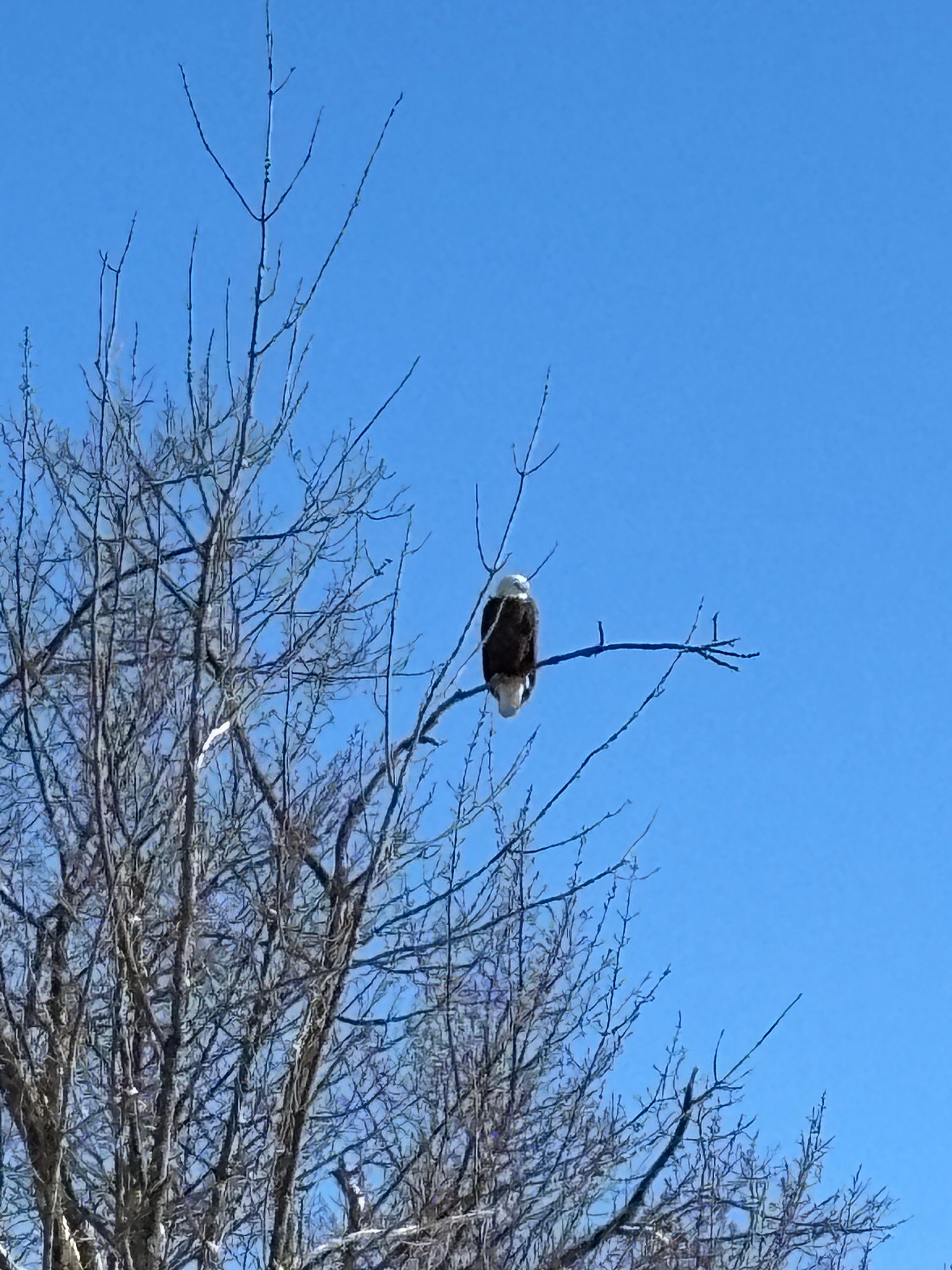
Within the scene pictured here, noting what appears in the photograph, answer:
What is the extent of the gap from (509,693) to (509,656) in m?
0.15

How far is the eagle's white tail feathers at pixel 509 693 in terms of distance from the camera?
776 centimetres

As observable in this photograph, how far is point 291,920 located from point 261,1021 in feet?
1.13

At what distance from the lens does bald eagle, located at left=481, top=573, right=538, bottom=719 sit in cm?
773

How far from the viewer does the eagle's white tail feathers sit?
25.5 feet

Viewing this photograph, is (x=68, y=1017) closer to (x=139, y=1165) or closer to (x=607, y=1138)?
(x=139, y=1165)

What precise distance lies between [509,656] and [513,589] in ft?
1.29

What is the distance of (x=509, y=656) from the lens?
25.5 ft

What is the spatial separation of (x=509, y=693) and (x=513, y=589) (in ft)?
1.70

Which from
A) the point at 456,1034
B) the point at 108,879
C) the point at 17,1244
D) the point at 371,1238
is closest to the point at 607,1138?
the point at 456,1034

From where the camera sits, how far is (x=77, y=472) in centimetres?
658

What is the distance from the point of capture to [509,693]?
7.78 m

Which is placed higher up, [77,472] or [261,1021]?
[77,472]

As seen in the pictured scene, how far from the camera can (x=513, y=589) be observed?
24.5 ft

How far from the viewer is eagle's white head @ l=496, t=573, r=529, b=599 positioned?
21.7 ft
